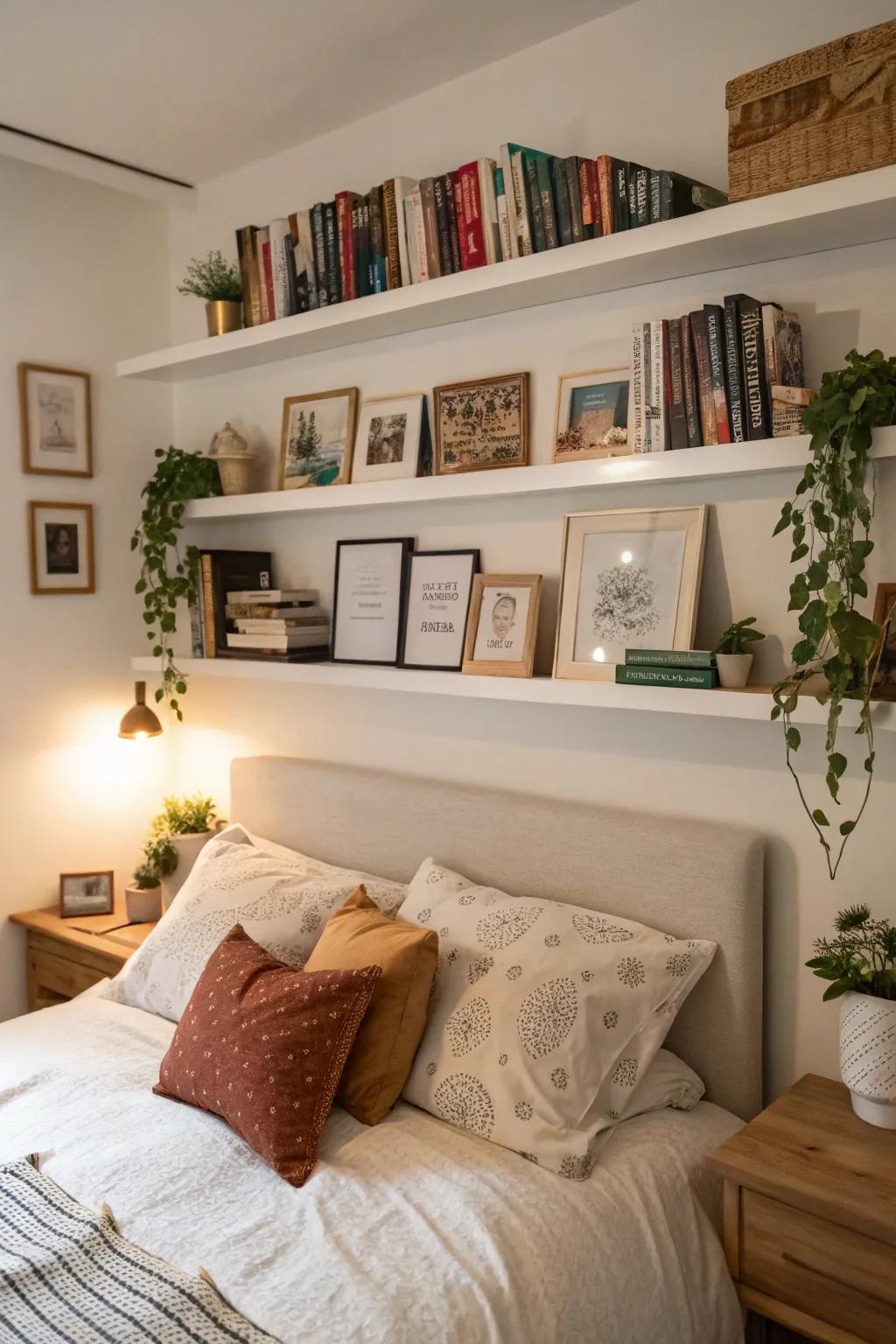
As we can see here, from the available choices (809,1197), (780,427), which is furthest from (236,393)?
(809,1197)

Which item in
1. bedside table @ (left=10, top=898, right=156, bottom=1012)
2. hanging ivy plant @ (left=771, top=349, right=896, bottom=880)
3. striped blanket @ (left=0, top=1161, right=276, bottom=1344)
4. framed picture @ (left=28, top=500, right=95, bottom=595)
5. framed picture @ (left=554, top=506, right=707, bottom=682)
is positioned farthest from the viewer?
framed picture @ (left=28, top=500, right=95, bottom=595)

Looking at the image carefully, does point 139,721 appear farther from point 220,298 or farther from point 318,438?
point 220,298

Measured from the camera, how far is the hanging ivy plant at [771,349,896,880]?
1764mm

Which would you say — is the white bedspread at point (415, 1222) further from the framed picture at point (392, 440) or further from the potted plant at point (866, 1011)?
the framed picture at point (392, 440)

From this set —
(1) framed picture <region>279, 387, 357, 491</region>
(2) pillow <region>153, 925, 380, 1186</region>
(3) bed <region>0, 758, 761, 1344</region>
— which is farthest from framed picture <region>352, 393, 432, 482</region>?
(2) pillow <region>153, 925, 380, 1186</region>

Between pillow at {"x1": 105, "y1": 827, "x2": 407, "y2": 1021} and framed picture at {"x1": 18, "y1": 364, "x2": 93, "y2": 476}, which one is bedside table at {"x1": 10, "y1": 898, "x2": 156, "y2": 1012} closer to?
pillow at {"x1": 105, "y1": 827, "x2": 407, "y2": 1021}

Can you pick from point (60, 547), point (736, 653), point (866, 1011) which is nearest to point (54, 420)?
point (60, 547)

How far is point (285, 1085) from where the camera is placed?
6.33 ft

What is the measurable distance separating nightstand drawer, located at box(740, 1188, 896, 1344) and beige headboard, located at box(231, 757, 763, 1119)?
35 centimetres

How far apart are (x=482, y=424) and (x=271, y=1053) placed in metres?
1.41

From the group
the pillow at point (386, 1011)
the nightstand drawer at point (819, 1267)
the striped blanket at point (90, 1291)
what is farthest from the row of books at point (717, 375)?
the striped blanket at point (90, 1291)

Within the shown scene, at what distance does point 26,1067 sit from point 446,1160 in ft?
3.13

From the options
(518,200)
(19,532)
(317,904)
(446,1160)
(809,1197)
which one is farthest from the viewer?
(19,532)

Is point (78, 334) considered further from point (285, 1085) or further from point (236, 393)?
point (285, 1085)
